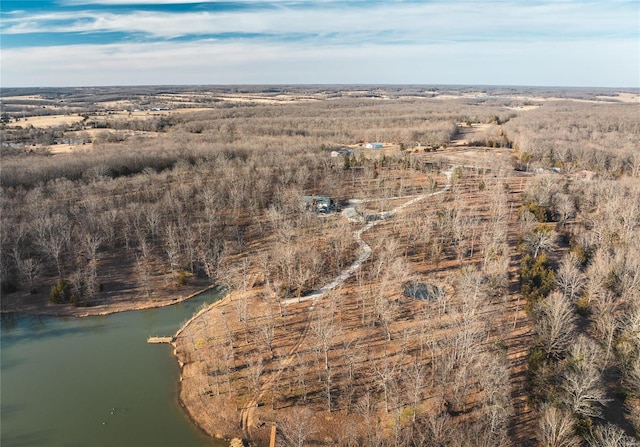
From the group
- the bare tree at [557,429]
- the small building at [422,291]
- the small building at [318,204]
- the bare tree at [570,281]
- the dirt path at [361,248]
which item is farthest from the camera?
the small building at [318,204]

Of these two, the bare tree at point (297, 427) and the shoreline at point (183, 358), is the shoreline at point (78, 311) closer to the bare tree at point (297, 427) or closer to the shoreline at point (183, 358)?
the shoreline at point (183, 358)

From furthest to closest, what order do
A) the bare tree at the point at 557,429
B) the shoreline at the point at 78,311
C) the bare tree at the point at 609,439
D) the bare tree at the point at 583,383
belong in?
the shoreline at the point at 78,311, the bare tree at the point at 583,383, the bare tree at the point at 557,429, the bare tree at the point at 609,439

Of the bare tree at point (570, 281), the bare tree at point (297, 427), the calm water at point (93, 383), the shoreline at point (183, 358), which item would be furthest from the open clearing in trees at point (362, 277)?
the calm water at point (93, 383)

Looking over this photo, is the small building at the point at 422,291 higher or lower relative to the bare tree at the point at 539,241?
lower

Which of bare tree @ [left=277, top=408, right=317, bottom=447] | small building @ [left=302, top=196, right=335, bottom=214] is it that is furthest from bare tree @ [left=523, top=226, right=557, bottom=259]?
bare tree @ [left=277, top=408, right=317, bottom=447]

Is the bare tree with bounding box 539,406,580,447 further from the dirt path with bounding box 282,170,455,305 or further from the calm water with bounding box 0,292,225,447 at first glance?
the dirt path with bounding box 282,170,455,305

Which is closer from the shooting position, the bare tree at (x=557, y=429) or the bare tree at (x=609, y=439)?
the bare tree at (x=609, y=439)

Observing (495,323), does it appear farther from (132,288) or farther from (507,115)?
(507,115)

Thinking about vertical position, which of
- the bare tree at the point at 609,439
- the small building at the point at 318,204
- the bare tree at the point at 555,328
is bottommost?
the bare tree at the point at 609,439
